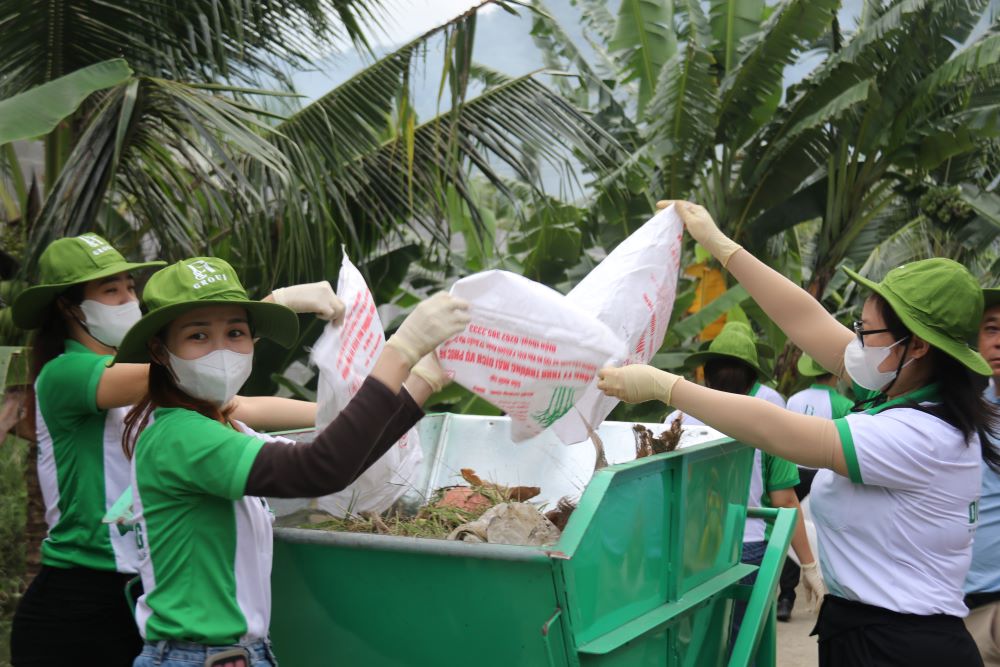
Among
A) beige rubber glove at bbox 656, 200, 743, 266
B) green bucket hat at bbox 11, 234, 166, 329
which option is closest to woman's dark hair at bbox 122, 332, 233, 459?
green bucket hat at bbox 11, 234, 166, 329

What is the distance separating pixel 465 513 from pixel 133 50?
10.5ft

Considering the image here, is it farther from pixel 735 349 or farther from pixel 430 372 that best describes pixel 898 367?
pixel 735 349

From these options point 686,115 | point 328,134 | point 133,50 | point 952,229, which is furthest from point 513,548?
point 952,229

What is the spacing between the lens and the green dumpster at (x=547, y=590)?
2.16 meters

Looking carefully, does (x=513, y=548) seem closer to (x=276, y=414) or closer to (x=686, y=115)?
(x=276, y=414)

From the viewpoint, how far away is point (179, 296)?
6.88ft

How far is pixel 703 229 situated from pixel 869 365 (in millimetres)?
760

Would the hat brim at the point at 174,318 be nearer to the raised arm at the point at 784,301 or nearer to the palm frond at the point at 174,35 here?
the raised arm at the point at 784,301

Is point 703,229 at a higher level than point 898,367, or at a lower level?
higher

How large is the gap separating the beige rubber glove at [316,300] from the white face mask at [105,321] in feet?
1.44

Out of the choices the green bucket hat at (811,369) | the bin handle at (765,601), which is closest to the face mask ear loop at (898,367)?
the bin handle at (765,601)

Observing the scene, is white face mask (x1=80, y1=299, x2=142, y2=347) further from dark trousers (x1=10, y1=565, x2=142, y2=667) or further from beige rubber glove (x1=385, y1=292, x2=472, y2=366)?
beige rubber glove (x1=385, y1=292, x2=472, y2=366)

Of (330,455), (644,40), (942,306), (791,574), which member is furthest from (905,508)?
(644,40)

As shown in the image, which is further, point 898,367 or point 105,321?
point 105,321
